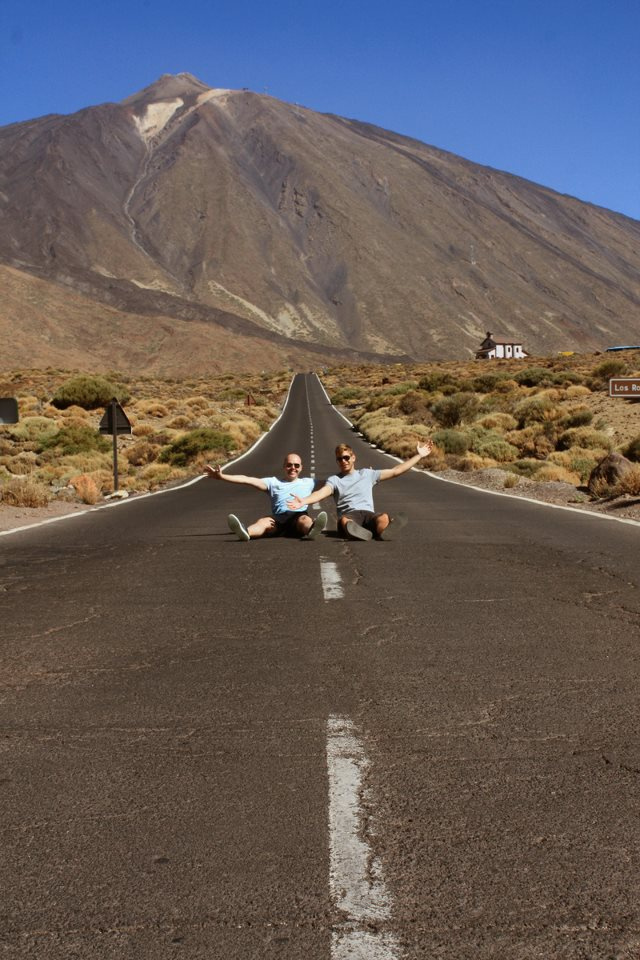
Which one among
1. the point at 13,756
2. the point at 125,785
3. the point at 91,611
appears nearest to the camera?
the point at 125,785

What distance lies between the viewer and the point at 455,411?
52594 millimetres

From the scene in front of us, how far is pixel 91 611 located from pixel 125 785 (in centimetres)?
418

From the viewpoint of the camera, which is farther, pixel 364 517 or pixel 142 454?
pixel 142 454

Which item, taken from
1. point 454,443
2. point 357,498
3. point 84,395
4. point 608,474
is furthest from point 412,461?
point 84,395

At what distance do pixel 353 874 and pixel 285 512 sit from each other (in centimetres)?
946

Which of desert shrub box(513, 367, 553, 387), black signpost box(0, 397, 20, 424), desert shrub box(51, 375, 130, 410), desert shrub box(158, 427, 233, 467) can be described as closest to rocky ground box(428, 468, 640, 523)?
black signpost box(0, 397, 20, 424)

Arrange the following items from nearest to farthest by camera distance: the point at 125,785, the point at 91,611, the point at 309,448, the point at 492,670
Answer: the point at 125,785
the point at 492,670
the point at 91,611
the point at 309,448

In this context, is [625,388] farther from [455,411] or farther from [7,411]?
[455,411]

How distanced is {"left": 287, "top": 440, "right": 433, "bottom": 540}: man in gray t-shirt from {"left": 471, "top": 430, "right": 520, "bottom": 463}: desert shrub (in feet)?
80.4

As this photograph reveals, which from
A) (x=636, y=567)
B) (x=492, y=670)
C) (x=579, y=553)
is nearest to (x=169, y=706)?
(x=492, y=670)

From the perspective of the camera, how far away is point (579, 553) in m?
11.6

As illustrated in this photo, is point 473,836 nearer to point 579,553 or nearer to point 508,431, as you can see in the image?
point 579,553

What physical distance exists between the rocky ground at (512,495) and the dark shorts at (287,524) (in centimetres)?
452

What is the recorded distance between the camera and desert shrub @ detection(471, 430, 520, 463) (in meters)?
37.2
